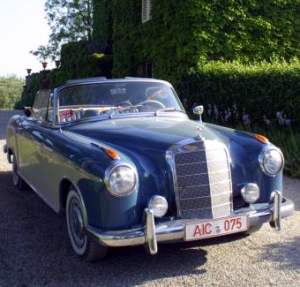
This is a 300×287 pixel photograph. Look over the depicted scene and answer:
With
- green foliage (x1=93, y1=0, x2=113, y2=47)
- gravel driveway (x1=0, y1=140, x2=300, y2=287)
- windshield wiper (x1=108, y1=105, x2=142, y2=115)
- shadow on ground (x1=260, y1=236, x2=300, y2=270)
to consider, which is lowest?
shadow on ground (x1=260, y1=236, x2=300, y2=270)

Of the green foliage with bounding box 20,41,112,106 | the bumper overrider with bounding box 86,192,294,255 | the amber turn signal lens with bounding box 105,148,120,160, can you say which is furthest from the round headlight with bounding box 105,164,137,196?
the green foliage with bounding box 20,41,112,106

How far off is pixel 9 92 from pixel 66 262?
48236 millimetres

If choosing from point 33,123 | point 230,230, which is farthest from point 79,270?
point 33,123

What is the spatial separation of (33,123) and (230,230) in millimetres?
3055

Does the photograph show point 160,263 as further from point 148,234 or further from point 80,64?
point 80,64

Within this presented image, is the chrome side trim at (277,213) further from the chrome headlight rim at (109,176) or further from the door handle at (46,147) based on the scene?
the door handle at (46,147)

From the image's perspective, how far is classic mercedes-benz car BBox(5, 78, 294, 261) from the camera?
389 cm

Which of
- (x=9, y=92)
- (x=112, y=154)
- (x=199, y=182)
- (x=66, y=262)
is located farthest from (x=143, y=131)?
(x=9, y=92)

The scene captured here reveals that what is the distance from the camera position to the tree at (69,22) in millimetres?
35219

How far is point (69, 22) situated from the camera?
36469 mm

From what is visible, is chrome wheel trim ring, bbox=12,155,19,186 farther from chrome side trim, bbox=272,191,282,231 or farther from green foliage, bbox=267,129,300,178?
chrome side trim, bbox=272,191,282,231

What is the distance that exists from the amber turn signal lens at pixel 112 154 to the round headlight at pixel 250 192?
1.08 m

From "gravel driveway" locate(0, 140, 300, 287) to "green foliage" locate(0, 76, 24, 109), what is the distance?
4223cm

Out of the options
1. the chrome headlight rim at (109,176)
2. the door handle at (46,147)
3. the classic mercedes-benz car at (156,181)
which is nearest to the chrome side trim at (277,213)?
the classic mercedes-benz car at (156,181)
